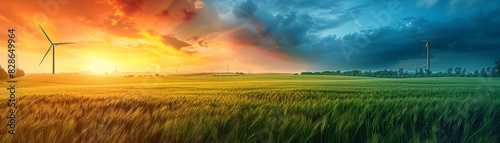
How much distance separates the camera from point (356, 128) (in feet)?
10.6

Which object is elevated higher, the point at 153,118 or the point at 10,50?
the point at 10,50

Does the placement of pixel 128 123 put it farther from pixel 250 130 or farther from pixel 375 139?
pixel 375 139

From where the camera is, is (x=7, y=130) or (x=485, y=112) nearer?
(x=7, y=130)

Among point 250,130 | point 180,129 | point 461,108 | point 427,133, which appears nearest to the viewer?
point 180,129

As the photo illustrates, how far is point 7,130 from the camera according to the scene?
309cm

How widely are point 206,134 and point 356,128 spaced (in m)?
1.39

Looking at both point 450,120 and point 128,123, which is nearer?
point 128,123

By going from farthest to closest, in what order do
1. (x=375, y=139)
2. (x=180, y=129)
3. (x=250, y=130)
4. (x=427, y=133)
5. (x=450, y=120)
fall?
(x=450, y=120) < (x=427, y=133) < (x=250, y=130) < (x=180, y=129) < (x=375, y=139)

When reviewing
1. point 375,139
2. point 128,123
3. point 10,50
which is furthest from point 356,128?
point 10,50

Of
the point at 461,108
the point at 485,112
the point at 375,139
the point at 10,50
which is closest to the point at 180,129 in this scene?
the point at 375,139

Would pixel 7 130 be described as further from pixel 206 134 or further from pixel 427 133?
pixel 427 133

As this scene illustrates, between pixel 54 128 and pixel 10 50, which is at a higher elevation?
pixel 10 50

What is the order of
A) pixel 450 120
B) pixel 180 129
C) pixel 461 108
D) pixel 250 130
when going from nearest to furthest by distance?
pixel 180 129
pixel 250 130
pixel 450 120
pixel 461 108

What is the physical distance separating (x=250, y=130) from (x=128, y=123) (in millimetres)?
1095
